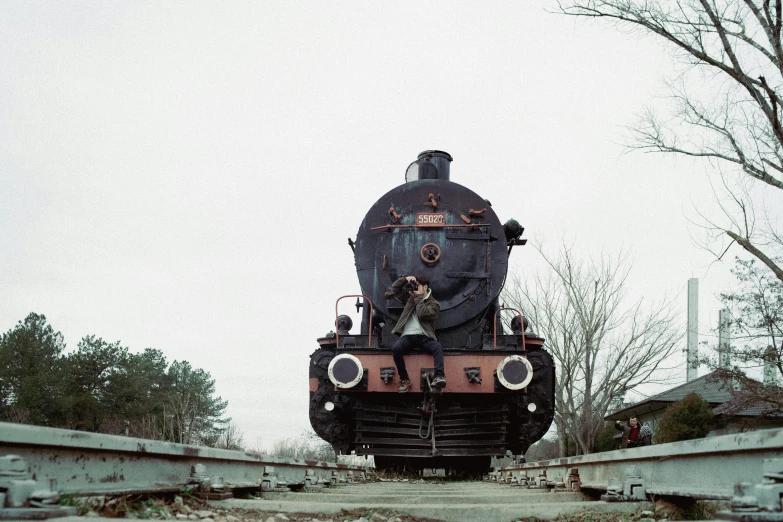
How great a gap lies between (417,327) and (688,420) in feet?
48.1

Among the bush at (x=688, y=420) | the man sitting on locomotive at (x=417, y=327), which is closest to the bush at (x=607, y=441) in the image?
the bush at (x=688, y=420)

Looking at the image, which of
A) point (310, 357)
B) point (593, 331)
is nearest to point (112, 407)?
point (593, 331)

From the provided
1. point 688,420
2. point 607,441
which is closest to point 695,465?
point 688,420

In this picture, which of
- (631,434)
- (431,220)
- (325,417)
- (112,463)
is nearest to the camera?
(112,463)

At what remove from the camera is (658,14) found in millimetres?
11609

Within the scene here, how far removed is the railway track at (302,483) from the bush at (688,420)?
15340 mm

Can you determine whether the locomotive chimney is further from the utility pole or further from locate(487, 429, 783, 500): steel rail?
the utility pole

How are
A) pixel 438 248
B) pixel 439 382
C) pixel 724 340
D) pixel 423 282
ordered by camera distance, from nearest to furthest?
pixel 439 382 → pixel 423 282 → pixel 438 248 → pixel 724 340

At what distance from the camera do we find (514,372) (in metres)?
7.07

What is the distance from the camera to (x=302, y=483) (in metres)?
5.29

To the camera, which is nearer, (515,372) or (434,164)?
(515,372)

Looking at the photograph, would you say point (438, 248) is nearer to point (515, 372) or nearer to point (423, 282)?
point (423, 282)

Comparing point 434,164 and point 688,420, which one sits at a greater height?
point 434,164

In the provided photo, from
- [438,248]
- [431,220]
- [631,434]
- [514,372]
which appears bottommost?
[631,434]
